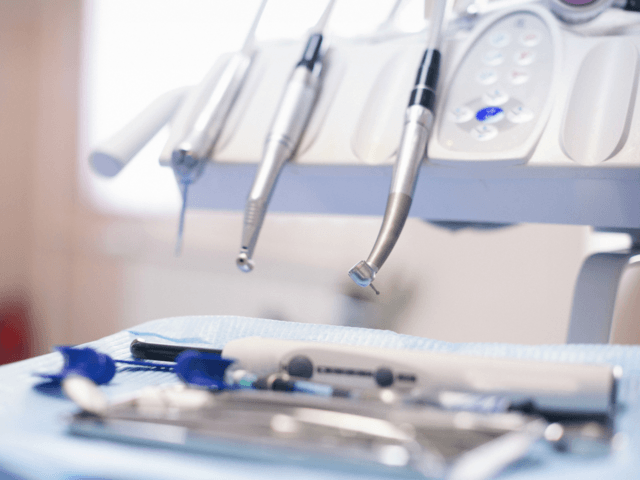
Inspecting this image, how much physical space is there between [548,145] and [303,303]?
0.93 feet

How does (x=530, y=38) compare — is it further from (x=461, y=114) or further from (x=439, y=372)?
(x=439, y=372)

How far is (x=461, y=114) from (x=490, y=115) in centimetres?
2

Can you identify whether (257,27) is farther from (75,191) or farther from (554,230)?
(75,191)

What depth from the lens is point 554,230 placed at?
427 mm

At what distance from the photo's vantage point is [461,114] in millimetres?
392

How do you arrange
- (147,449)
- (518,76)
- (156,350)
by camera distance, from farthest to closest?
(518,76), (156,350), (147,449)

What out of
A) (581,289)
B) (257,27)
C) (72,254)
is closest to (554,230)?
(581,289)

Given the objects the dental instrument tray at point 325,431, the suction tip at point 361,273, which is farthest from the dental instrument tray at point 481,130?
the dental instrument tray at point 325,431

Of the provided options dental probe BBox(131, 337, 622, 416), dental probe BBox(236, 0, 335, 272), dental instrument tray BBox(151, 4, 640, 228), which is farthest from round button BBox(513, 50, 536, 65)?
dental probe BBox(131, 337, 622, 416)

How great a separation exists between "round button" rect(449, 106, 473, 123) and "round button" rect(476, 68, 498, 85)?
26 mm

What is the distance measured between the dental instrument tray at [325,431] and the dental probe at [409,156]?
0.13 metres

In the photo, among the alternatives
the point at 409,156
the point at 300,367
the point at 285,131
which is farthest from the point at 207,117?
the point at 300,367

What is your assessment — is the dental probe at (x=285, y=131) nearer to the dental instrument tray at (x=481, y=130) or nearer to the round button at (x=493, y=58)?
Answer: the dental instrument tray at (x=481, y=130)

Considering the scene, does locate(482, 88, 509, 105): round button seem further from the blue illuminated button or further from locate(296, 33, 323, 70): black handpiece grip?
locate(296, 33, 323, 70): black handpiece grip
